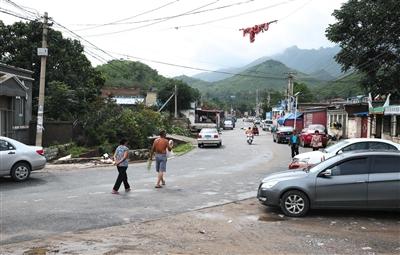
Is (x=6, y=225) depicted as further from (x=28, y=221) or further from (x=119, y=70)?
(x=119, y=70)

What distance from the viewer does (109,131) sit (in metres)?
28.6

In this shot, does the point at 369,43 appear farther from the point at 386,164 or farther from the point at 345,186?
the point at 345,186

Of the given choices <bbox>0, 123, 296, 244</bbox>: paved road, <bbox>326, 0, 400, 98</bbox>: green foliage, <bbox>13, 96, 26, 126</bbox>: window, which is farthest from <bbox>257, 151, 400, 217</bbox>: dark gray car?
<bbox>326, 0, 400, 98</bbox>: green foliage

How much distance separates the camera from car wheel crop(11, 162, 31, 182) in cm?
1661

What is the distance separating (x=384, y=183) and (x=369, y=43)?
1002 inches

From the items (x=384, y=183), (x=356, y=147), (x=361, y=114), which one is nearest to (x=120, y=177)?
(x=384, y=183)

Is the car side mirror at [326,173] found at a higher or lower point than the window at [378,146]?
lower

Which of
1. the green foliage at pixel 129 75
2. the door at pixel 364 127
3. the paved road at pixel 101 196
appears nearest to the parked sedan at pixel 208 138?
the door at pixel 364 127

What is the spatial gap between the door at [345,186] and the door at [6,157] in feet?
33.5

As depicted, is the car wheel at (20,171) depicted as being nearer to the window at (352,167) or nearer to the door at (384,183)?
the window at (352,167)

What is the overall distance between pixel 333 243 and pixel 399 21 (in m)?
27.0

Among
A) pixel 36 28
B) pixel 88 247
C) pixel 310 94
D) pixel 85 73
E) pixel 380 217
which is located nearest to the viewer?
pixel 88 247

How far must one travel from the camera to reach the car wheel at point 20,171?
54.5 feet

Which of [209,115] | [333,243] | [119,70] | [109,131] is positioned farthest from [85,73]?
[209,115]
